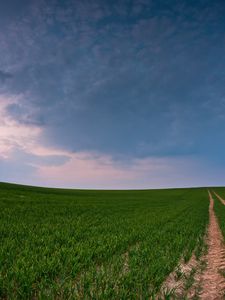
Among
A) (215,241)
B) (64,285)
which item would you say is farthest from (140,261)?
(215,241)

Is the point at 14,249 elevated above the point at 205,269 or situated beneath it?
elevated above

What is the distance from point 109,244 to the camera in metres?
9.52

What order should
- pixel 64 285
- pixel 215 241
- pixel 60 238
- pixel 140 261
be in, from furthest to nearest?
pixel 215 241 → pixel 60 238 → pixel 140 261 → pixel 64 285

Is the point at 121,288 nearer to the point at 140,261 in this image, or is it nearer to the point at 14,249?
the point at 140,261

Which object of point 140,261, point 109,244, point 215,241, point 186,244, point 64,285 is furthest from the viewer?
point 215,241

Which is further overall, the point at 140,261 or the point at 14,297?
the point at 140,261

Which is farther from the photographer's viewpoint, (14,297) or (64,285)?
(64,285)

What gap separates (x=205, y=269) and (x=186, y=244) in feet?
11.1

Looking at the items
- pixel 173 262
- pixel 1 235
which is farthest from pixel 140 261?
pixel 1 235

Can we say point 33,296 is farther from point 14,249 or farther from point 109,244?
point 109,244

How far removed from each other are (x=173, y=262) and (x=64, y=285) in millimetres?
4040

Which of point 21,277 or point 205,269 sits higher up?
point 21,277

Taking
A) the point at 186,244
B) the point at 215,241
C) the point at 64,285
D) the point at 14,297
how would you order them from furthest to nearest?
the point at 215,241
the point at 186,244
the point at 64,285
the point at 14,297

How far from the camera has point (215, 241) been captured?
13.3 metres
